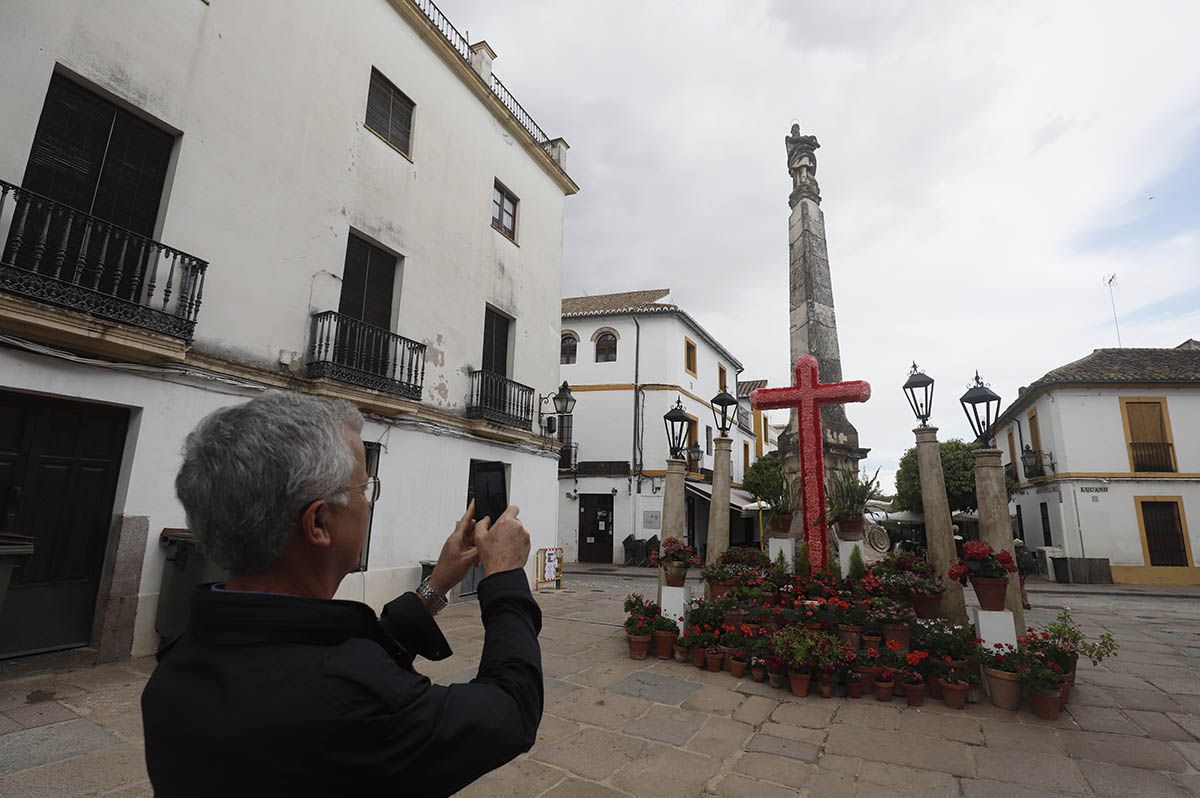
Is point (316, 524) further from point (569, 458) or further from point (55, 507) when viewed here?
point (569, 458)

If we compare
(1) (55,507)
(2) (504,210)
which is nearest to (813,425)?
(2) (504,210)

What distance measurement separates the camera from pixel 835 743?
3889mm

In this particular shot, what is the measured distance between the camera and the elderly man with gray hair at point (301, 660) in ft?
2.89

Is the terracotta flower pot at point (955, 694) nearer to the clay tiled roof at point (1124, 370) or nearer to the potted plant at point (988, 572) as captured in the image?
the potted plant at point (988, 572)

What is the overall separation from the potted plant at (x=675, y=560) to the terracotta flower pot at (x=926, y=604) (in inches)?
92.5

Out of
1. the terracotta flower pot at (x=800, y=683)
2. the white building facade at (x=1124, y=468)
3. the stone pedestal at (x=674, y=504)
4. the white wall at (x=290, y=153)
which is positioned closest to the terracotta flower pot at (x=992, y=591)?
the terracotta flower pot at (x=800, y=683)

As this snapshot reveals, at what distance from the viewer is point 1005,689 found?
4547mm

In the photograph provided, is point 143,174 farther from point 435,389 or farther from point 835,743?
point 835,743

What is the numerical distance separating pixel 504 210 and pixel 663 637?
9321 millimetres

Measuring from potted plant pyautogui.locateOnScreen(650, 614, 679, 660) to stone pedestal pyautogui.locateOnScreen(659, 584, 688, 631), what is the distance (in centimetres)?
18

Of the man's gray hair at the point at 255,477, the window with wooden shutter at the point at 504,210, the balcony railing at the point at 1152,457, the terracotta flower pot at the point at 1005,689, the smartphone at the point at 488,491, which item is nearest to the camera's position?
the man's gray hair at the point at 255,477

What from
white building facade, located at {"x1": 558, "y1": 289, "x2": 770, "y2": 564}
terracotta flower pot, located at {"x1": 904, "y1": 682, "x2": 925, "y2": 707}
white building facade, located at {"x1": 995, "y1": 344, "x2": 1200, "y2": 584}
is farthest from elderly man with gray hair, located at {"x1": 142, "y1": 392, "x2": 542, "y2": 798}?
white building facade, located at {"x1": 995, "y1": 344, "x2": 1200, "y2": 584}

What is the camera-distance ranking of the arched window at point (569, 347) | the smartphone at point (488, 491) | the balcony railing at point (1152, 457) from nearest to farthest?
the smartphone at point (488, 491), the balcony railing at point (1152, 457), the arched window at point (569, 347)

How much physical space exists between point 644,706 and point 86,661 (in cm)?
521
